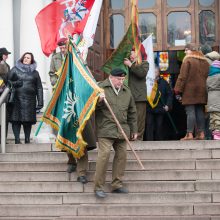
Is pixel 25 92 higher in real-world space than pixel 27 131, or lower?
higher

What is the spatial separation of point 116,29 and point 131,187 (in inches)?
267

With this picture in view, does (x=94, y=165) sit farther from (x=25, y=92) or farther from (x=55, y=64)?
(x=55, y=64)

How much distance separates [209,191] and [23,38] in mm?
5923

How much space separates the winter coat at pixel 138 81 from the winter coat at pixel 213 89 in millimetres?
1106

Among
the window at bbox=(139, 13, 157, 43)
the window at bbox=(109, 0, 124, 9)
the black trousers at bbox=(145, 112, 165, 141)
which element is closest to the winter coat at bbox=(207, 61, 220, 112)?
the black trousers at bbox=(145, 112, 165, 141)

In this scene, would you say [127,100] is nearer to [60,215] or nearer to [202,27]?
[60,215]

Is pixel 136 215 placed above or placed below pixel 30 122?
below

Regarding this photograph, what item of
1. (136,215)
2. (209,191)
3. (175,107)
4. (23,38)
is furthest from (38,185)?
(175,107)

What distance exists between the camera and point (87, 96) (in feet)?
35.2

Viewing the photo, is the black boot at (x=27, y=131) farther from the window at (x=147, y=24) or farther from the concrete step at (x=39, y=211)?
the window at (x=147, y=24)

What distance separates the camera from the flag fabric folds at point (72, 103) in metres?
10.6

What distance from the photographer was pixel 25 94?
1292 cm

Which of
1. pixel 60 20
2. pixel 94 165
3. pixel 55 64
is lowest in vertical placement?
pixel 94 165

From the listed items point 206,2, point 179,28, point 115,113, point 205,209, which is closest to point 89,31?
point 115,113
